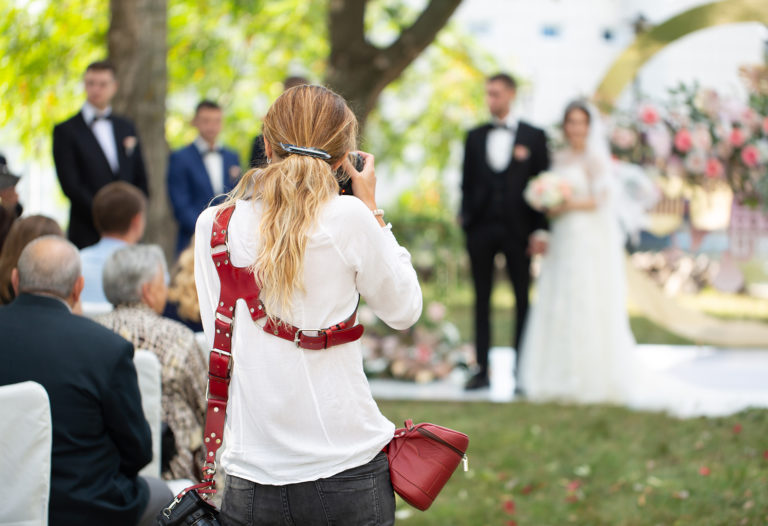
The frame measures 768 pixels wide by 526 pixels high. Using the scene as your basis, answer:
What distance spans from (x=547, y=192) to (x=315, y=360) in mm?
5091

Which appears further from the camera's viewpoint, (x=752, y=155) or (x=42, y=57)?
(x=752, y=155)

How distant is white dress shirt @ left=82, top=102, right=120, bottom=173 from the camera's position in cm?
605

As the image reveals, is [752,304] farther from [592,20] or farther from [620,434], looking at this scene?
[592,20]

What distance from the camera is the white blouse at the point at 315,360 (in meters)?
2.06

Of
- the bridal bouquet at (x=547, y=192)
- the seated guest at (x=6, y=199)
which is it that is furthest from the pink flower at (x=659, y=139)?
the seated guest at (x=6, y=199)

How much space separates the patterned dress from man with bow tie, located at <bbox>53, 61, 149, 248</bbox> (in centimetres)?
246

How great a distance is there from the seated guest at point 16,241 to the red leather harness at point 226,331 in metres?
1.79

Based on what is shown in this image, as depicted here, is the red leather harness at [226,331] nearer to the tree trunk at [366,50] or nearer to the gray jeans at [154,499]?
the gray jeans at [154,499]

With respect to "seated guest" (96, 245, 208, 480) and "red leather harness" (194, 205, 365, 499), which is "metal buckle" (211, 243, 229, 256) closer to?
"red leather harness" (194, 205, 365, 499)

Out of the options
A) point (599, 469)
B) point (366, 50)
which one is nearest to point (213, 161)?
point (366, 50)

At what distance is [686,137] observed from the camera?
8242 millimetres

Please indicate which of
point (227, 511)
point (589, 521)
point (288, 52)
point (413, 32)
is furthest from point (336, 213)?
point (288, 52)

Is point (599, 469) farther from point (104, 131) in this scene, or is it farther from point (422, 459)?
point (104, 131)

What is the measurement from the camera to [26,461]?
8.62 feet
